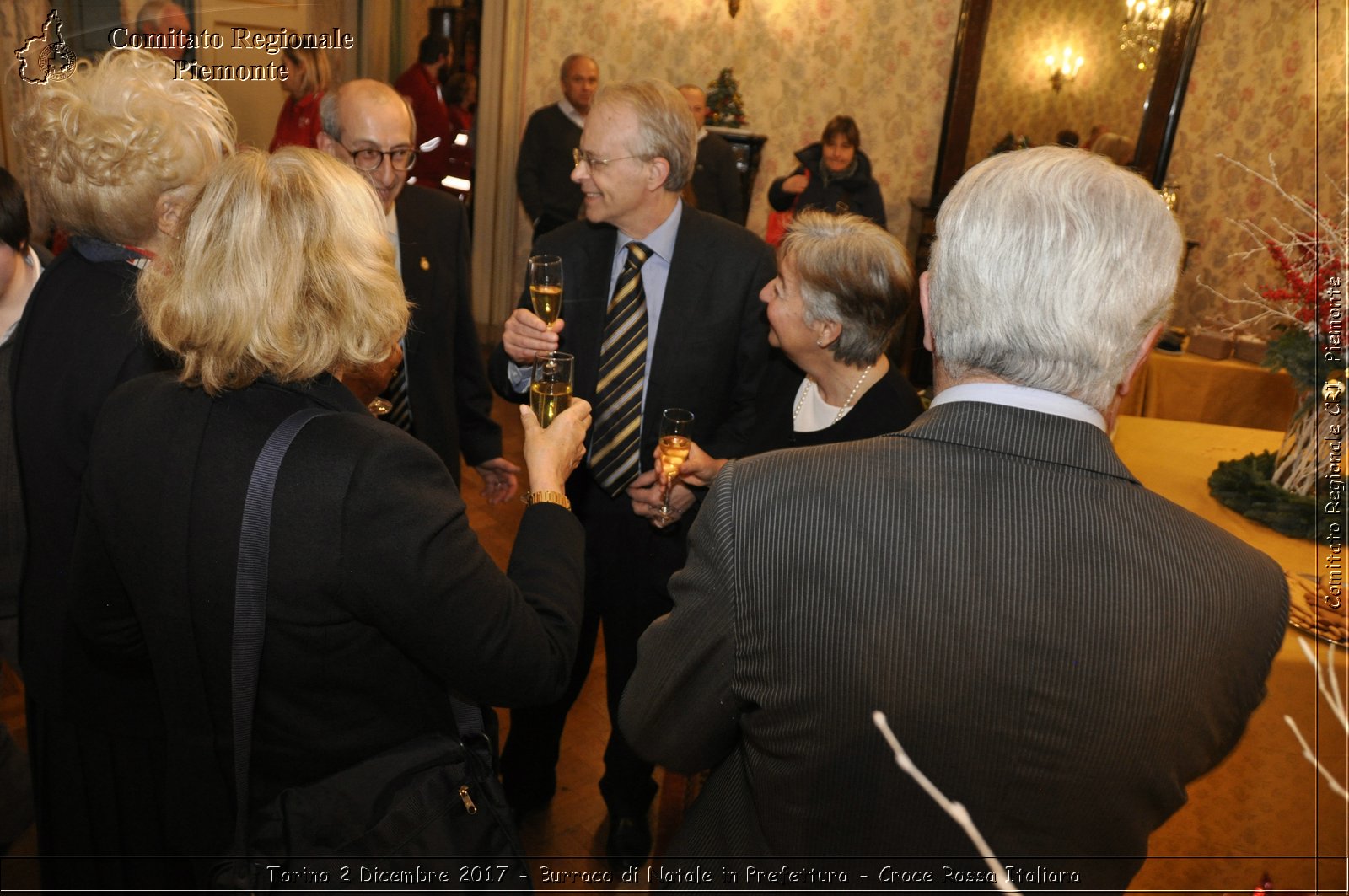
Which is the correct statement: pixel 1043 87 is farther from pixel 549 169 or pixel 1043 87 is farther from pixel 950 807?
pixel 950 807

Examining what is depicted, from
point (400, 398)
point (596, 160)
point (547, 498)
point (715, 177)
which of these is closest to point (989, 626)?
point (547, 498)

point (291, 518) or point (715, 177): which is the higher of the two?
point (715, 177)

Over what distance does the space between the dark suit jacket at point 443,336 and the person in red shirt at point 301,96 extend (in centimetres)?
131

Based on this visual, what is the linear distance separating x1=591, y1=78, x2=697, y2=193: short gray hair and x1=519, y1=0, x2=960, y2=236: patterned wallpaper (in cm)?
493

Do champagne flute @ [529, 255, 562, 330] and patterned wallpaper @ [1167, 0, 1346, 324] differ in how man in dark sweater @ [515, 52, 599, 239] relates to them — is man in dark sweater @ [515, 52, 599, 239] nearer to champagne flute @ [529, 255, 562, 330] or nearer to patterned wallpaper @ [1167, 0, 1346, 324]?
champagne flute @ [529, 255, 562, 330]

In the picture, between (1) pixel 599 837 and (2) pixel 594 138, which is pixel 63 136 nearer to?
(2) pixel 594 138

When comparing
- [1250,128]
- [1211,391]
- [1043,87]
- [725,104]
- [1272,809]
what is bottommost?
[1272,809]

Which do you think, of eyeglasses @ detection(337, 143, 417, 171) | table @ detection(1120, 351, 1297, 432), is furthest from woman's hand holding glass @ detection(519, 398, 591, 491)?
table @ detection(1120, 351, 1297, 432)

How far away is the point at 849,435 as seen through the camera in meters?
2.05

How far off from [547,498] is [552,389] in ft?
1.25

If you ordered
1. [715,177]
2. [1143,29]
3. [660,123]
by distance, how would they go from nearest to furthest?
1. [660,123]
2. [715,177]
3. [1143,29]

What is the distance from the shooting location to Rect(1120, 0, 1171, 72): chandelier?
263 inches

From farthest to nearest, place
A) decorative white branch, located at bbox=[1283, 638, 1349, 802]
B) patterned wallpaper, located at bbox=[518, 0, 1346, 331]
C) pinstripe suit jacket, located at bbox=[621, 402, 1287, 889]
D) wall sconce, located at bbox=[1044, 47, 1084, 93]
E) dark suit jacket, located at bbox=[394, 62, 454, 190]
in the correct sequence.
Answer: wall sconce, located at bbox=[1044, 47, 1084, 93] < patterned wallpaper, located at bbox=[518, 0, 1346, 331] < dark suit jacket, located at bbox=[394, 62, 454, 190] < decorative white branch, located at bbox=[1283, 638, 1349, 802] < pinstripe suit jacket, located at bbox=[621, 402, 1287, 889]

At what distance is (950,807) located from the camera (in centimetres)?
100
